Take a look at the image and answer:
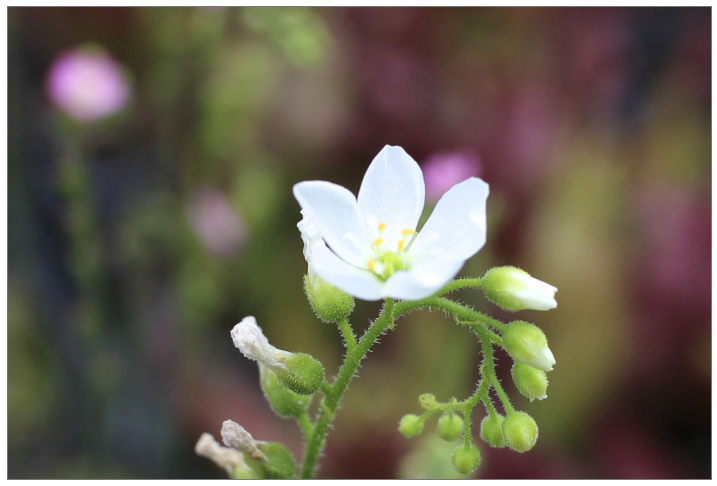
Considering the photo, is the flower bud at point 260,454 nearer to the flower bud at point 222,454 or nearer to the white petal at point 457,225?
the flower bud at point 222,454

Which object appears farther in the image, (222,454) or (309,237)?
(222,454)

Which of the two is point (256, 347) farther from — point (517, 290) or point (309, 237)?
point (517, 290)

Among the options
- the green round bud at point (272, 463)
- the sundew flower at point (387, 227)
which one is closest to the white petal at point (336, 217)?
the sundew flower at point (387, 227)

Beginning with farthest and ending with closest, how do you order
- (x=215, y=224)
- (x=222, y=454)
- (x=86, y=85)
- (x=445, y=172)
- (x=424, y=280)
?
1. (x=215, y=224)
2. (x=86, y=85)
3. (x=445, y=172)
4. (x=222, y=454)
5. (x=424, y=280)

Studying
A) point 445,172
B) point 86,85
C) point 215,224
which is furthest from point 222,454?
point 86,85

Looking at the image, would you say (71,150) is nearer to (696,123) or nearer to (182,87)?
(182,87)

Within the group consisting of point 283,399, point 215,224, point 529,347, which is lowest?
point 215,224

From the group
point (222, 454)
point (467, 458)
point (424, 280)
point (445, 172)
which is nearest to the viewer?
point (424, 280)
